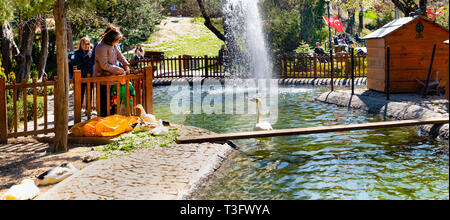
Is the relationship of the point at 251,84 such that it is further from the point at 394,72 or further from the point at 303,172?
the point at 303,172

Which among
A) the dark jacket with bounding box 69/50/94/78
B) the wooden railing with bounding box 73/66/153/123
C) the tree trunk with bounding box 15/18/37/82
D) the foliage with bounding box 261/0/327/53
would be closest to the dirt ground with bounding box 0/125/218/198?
the wooden railing with bounding box 73/66/153/123

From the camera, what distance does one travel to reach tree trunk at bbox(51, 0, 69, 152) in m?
8.52

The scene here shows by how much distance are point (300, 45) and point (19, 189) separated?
3238cm

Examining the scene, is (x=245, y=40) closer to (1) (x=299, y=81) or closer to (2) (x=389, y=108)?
(1) (x=299, y=81)

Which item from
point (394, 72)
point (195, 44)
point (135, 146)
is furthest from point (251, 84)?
point (195, 44)

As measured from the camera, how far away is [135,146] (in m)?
8.94

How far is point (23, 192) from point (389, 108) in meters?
9.80

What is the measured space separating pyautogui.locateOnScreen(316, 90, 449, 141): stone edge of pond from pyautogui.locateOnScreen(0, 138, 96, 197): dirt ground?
678 centimetres

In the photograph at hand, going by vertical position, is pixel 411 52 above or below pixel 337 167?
above

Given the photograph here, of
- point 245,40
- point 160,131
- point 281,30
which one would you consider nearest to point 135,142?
point 160,131

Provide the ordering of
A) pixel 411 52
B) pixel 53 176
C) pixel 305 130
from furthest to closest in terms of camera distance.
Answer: pixel 411 52 < pixel 305 130 < pixel 53 176

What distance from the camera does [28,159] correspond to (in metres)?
8.40

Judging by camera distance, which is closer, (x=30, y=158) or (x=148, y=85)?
(x=30, y=158)

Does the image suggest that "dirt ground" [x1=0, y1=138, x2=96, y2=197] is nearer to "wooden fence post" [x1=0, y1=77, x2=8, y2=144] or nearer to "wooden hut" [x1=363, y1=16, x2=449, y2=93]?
"wooden fence post" [x1=0, y1=77, x2=8, y2=144]
